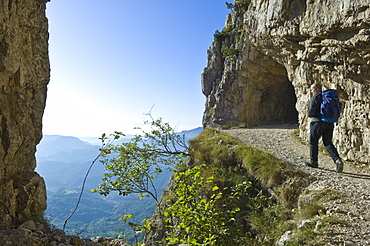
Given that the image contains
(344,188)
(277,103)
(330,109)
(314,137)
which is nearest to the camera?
(344,188)

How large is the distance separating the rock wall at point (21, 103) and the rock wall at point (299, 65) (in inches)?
430

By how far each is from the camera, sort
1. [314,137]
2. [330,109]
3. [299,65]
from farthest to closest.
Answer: [299,65], [314,137], [330,109]

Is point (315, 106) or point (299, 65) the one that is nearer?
point (315, 106)

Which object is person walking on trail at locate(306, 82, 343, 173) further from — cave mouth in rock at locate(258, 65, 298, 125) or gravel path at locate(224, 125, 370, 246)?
cave mouth in rock at locate(258, 65, 298, 125)

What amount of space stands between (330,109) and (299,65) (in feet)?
22.6

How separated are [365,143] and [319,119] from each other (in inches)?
98.6

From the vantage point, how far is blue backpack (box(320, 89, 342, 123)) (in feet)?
23.5

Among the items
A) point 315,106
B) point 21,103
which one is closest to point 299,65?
point 315,106

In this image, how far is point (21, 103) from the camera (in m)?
7.21

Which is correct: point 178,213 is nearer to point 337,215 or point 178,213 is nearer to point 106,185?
point 337,215

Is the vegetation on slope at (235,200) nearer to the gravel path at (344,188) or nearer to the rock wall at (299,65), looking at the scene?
the gravel path at (344,188)

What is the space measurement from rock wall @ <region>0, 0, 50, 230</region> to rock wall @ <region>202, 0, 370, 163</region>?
1091 centimetres

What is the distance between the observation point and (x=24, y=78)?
7.07 meters

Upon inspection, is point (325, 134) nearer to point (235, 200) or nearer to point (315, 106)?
point (315, 106)
